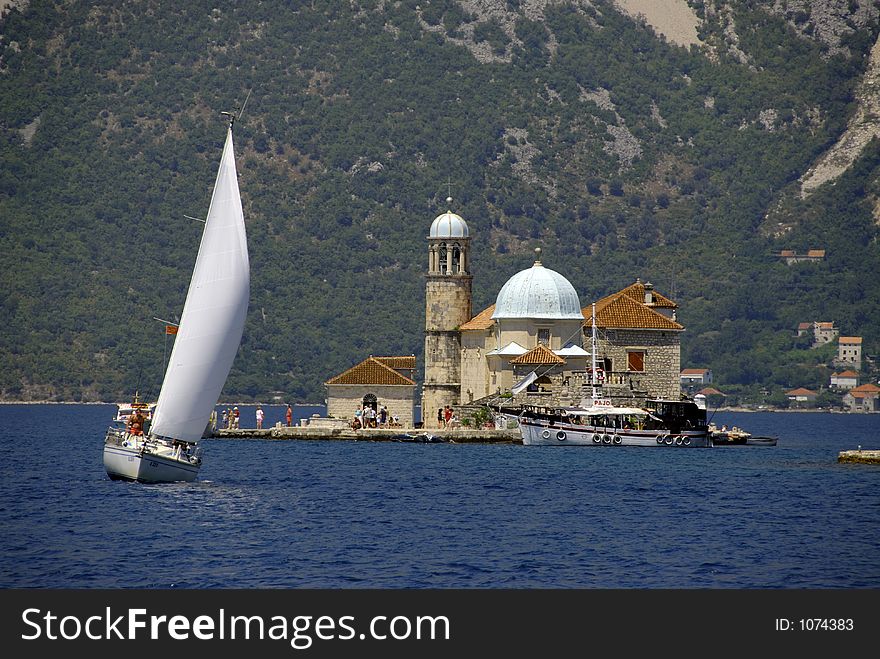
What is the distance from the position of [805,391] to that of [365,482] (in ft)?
414

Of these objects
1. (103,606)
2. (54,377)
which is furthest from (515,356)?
(54,377)

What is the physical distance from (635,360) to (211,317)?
37624 mm

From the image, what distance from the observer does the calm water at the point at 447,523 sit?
3231 centimetres

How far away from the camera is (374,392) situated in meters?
81.6

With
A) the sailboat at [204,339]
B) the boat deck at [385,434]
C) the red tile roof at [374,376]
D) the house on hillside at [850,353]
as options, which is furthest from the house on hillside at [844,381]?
the sailboat at [204,339]

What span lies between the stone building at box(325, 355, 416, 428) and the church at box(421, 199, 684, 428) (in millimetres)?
1897

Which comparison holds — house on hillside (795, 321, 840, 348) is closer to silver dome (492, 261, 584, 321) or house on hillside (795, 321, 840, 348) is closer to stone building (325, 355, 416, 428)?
silver dome (492, 261, 584, 321)

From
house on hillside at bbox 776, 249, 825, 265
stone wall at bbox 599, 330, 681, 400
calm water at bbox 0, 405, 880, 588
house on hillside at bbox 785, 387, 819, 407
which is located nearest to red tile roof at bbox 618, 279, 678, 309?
stone wall at bbox 599, 330, 681, 400

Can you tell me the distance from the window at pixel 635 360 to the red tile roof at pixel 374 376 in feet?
33.8

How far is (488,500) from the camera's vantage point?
46.8 m

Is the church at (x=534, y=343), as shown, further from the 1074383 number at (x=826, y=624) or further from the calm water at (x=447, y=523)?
the 1074383 number at (x=826, y=624)

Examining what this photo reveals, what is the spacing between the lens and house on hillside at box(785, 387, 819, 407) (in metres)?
171

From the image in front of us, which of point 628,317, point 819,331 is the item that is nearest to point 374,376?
point 628,317

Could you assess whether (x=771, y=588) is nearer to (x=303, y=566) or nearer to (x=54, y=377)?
(x=303, y=566)
